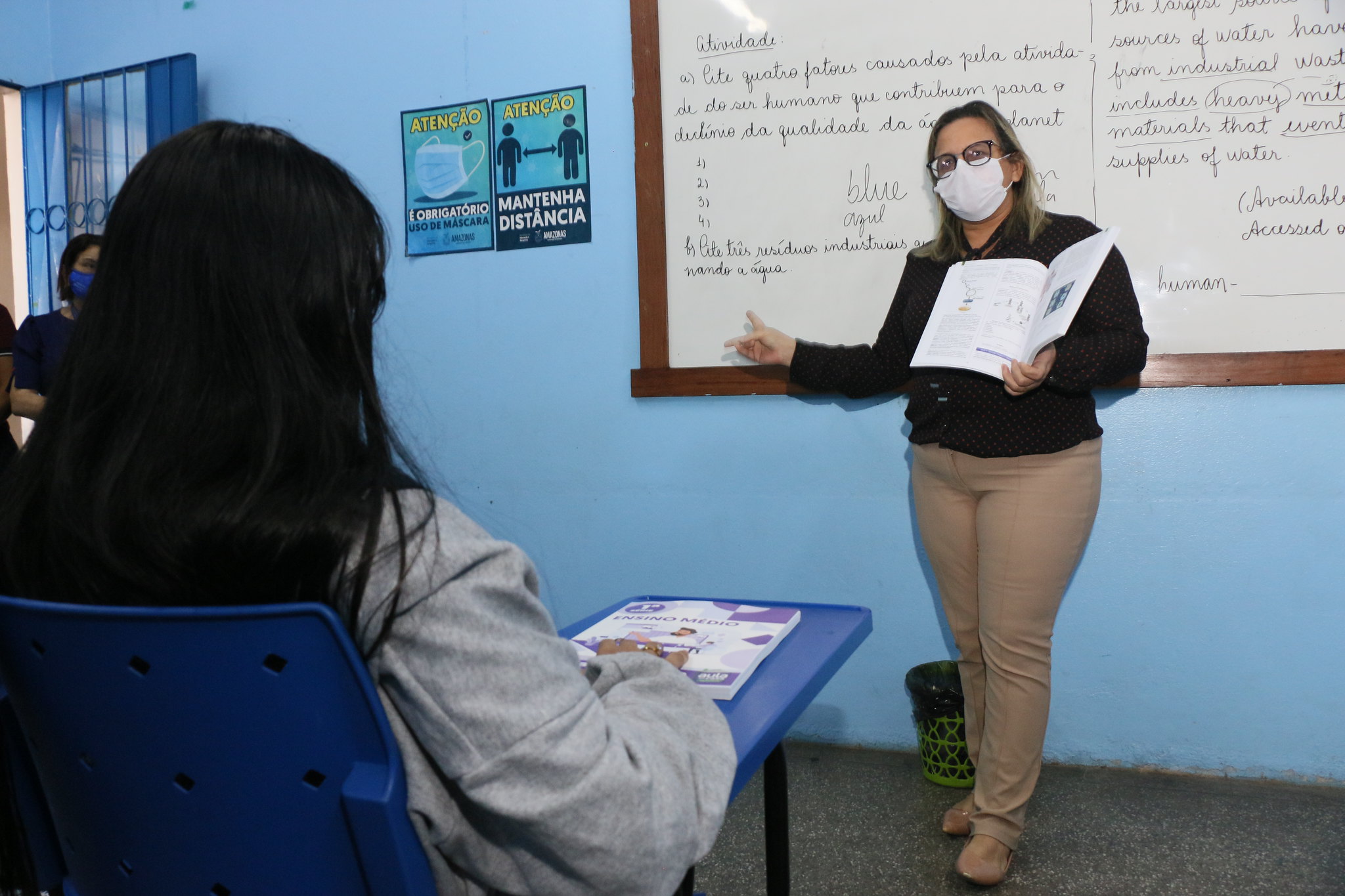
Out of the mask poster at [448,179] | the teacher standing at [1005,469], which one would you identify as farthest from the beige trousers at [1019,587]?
the mask poster at [448,179]

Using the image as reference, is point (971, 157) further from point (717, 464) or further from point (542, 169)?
point (542, 169)

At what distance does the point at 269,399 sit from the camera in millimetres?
621

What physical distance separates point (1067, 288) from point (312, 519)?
1440 mm

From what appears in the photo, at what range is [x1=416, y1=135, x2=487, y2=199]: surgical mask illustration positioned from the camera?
2.69 metres

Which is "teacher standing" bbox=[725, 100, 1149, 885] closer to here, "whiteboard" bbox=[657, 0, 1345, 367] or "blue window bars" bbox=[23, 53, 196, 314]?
"whiteboard" bbox=[657, 0, 1345, 367]

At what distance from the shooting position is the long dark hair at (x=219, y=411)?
0.59 meters

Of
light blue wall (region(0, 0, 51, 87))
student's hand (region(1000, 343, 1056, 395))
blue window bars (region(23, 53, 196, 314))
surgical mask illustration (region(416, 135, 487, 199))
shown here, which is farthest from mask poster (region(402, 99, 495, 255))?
student's hand (region(1000, 343, 1056, 395))

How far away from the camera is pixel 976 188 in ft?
6.21

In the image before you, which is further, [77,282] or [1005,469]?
[77,282]

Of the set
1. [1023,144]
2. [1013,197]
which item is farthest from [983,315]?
[1023,144]

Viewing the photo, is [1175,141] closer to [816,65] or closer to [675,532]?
[816,65]

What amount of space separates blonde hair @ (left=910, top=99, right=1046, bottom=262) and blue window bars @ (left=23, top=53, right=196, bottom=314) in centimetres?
232

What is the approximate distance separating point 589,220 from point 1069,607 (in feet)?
5.30

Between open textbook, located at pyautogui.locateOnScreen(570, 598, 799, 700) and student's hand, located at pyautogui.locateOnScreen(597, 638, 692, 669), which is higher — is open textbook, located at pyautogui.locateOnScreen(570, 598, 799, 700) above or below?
below
